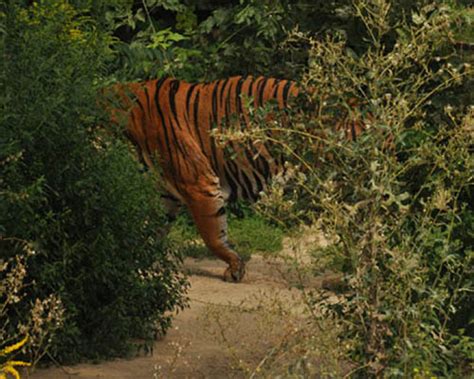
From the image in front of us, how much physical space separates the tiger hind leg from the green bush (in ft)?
6.19

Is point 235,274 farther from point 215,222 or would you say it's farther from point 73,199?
point 73,199

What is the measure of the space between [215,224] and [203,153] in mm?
480

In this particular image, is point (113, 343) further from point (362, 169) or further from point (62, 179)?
point (362, 169)

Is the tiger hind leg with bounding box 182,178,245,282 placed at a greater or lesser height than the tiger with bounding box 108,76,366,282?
lesser

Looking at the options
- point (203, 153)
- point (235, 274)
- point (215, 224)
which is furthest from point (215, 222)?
point (203, 153)

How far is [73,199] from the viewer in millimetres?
6277

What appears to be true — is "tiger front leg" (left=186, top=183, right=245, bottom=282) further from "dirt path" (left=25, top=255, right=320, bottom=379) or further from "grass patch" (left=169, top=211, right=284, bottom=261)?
"grass patch" (left=169, top=211, right=284, bottom=261)

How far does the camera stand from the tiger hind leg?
8.55m

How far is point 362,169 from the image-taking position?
5.01 meters

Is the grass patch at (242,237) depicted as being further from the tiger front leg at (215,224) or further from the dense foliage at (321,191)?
the dense foliage at (321,191)

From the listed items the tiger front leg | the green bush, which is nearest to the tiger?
the tiger front leg

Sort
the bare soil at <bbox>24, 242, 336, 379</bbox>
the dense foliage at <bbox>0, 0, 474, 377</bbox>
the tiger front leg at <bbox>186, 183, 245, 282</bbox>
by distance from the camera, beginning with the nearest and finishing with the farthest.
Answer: the dense foliage at <bbox>0, 0, 474, 377</bbox> → the bare soil at <bbox>24, 242, 336, 379</bbox> → the tiger front leg at <bbox>186, 183, 245, 282</bbox>

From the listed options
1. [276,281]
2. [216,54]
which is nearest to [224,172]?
[276,281]

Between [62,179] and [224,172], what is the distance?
2.49m
